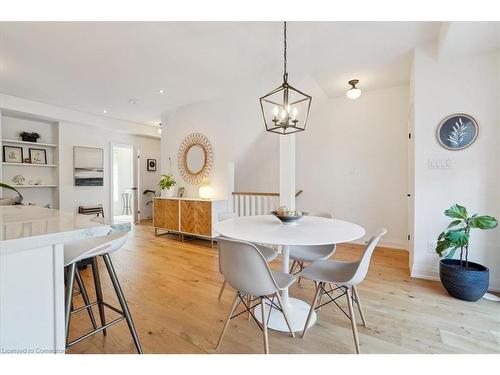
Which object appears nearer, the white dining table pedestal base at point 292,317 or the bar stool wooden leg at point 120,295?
the bar stool wooden leg at point 120,295

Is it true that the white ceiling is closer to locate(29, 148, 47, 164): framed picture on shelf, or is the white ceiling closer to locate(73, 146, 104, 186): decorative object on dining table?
locate(29, 148, 47, 164): framed picture on shelf

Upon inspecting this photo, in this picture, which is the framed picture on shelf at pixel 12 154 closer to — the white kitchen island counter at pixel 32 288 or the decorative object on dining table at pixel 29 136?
the decorative object on dining table at pixel 29 136

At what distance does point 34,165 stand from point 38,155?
0.85 feet

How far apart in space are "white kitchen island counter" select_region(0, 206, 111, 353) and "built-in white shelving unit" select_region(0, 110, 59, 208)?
4.78 meters

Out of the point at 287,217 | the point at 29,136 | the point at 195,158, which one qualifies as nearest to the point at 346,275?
the point at 287,217

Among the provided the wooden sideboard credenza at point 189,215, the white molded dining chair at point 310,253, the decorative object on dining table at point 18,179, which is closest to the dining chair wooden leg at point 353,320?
the white molded dining chair at point 310,253

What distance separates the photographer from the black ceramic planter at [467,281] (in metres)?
2.17

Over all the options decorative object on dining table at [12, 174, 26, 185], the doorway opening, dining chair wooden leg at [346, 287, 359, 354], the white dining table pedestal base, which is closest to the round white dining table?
the white dining table pedestal base

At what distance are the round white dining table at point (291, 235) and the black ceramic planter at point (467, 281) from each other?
1152mm

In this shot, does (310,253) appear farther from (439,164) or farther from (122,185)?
(122,185)

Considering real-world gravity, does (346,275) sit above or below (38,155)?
below

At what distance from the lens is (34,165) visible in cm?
479

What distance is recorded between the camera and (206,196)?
4.45m
